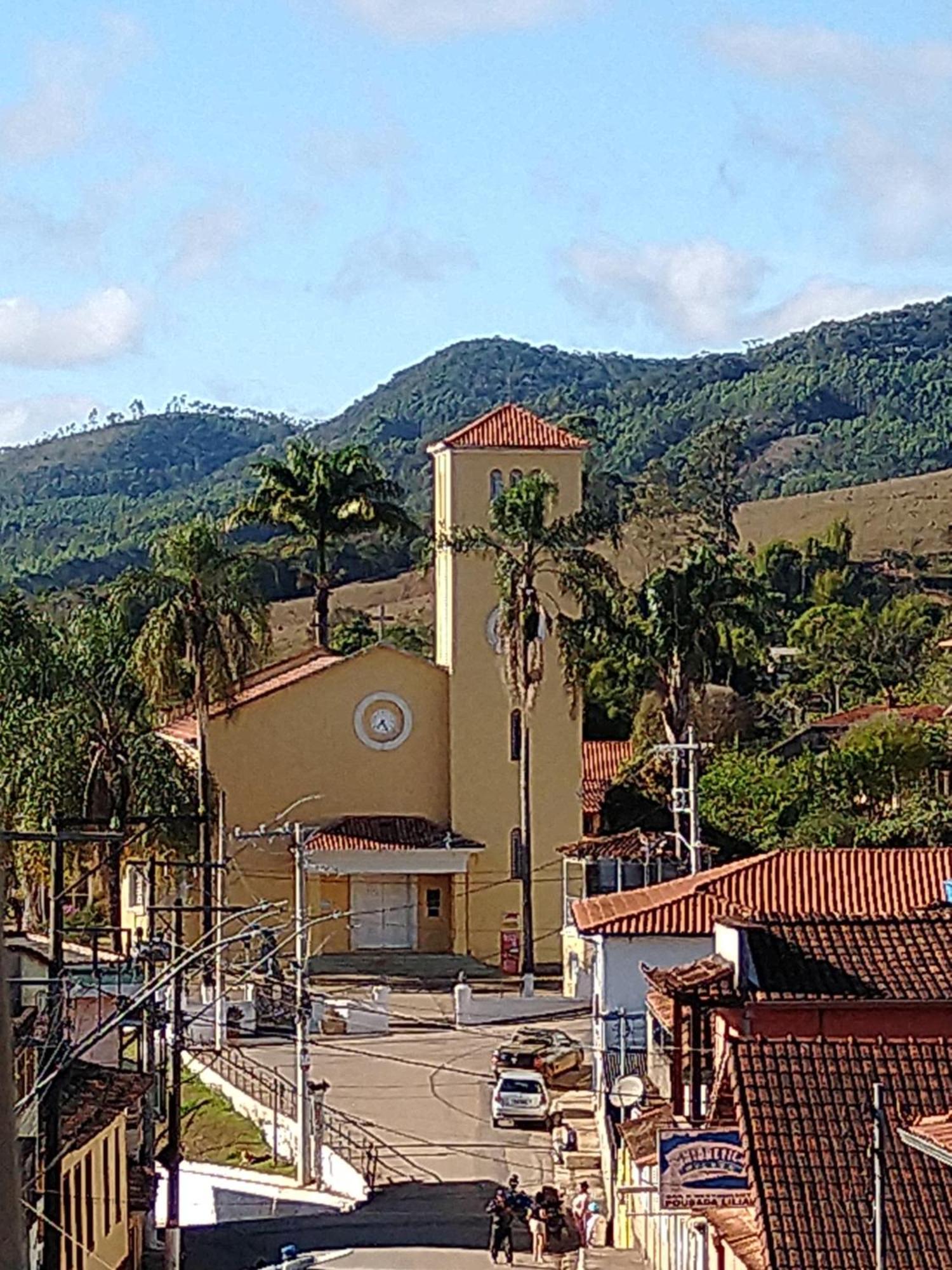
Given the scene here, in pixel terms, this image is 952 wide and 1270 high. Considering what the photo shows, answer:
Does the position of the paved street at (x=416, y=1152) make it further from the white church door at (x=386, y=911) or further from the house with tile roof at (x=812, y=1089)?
Result: the white church door at (x=386, y=911)

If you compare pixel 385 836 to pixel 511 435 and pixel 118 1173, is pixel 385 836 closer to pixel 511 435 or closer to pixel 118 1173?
pixel 511 435

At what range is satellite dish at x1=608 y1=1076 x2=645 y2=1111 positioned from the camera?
30781 millimetres

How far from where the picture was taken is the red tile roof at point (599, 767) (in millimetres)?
59031

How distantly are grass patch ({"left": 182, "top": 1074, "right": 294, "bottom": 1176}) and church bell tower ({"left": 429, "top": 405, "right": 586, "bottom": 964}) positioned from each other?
1440cm

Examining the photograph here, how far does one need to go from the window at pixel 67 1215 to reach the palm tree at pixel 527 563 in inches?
1146

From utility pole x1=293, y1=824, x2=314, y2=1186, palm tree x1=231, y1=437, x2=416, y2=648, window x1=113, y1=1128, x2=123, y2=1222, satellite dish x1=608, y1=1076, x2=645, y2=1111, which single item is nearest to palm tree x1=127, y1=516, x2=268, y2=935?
palm tree x1=231, y1=437, x2=416, y2=648

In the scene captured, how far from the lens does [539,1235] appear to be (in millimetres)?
27656

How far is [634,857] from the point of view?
172 ft

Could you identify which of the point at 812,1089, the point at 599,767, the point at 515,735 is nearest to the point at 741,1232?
the point at 812,1089

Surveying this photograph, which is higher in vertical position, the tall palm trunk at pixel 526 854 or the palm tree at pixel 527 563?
the palm tree at pixel 527 563

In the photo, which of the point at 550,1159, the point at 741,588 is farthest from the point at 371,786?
the point at 550,1159

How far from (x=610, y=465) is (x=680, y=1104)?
173353mm

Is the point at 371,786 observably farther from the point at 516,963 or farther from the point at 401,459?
the point at 401,459

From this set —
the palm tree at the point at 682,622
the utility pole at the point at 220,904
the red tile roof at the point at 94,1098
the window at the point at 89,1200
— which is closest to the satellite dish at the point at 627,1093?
the utility pole at the point at 220,904
